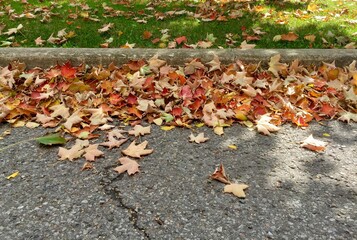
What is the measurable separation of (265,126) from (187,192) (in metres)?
0.88

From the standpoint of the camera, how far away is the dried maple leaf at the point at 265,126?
8.43ft

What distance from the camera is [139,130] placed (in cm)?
258

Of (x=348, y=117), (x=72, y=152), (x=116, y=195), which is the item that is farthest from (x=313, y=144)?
(x=72, y=152)

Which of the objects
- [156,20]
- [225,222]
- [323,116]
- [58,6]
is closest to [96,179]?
[225,222]

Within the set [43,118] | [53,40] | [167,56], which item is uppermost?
[167,56]

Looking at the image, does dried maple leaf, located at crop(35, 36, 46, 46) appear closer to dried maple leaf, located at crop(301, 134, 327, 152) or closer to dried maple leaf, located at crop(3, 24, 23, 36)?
dried maple leaf, located at crop(3, 24, 23, 36)

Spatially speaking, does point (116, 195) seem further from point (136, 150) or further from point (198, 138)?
point (198, 138)

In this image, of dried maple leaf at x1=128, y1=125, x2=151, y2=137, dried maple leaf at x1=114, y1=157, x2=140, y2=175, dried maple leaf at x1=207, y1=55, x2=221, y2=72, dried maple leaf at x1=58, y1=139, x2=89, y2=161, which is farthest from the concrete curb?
dried maple leaf at x1=114, y1=157, x2=140, y2=175

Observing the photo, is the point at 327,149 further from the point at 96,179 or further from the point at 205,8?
the point at 205,8

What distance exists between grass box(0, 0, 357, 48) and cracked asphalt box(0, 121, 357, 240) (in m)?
1.73

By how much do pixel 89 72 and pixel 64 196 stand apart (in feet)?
5.11

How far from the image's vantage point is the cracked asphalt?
1768 millimetres

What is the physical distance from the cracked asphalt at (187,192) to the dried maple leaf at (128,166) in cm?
3

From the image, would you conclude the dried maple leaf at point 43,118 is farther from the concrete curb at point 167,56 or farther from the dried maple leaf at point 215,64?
the dried maple leaf at point 215,64
